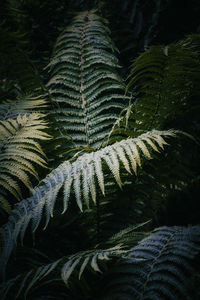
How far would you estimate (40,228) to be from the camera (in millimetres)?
1122

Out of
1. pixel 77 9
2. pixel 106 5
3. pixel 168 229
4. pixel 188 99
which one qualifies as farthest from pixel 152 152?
pixel 77 9

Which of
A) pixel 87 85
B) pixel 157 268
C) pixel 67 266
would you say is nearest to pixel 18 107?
pixel 87 85

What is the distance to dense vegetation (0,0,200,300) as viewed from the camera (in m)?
0.73

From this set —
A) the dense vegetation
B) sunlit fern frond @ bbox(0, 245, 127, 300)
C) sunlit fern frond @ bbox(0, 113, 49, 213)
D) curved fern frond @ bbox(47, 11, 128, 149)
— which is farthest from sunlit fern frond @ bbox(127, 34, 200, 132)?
sunlit fern frond @ bbox(0, 245, 127, 300)

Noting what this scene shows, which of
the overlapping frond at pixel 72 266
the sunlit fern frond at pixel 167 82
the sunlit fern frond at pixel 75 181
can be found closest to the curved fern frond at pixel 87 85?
the sunlit fern frond at pixel 167 82

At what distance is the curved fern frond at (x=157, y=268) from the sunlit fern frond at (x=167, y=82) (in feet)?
1.60

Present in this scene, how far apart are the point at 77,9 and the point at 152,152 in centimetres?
151

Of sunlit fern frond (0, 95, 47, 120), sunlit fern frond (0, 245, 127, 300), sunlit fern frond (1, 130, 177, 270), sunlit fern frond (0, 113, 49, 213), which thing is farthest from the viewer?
sunlit fern frond (0, 95, 47, 120)

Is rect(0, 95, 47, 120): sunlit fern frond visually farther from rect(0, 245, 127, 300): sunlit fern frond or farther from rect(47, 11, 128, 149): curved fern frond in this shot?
rect(0, 245, 127, 300): sunlit fern frond

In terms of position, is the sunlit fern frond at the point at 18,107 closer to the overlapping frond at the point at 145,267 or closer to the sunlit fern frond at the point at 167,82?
the sunlit fern frond at the point at 167,82

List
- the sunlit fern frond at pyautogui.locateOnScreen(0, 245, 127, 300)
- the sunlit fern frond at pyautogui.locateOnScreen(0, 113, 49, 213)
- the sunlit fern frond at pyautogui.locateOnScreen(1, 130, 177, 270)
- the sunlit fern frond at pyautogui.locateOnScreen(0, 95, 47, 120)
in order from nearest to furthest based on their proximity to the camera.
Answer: the sunlit fern frond at pyautogui.locateOnScreen(0, 245, 127, 300), the sunlit fern frond at pyautogui.locateOnScreen(1, 130, 177, 270), the sunlit fern frond at pyautogui.locateOnScreen(0, 113, 49, 213), the sunlit fern frond at pyautogui.locateOnScreen(0, 95, 47, 120)

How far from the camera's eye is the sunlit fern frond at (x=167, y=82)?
998 millimetres

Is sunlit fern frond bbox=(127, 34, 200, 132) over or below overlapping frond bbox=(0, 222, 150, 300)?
over

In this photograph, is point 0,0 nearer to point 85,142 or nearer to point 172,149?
point 85,142
